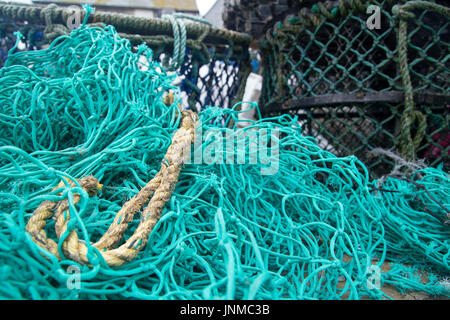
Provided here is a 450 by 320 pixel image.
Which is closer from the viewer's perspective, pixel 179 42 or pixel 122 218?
pixel 122 218

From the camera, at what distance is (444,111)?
48.4 inches

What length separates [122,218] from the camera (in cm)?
61

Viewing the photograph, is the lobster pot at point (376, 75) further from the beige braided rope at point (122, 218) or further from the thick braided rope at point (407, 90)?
the beige braided rope at point (122, 218)

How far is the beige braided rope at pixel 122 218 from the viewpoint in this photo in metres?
0.50

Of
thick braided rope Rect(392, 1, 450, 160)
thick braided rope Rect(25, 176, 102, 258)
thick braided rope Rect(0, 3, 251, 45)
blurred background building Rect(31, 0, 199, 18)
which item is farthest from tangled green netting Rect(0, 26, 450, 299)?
blurred background building Rect(31, 0, 199, 18)

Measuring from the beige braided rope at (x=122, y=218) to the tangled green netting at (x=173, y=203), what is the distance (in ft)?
0.07

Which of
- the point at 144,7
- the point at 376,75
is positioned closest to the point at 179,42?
the point at 376,75

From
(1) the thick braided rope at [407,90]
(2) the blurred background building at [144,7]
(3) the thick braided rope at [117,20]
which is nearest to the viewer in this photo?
(1) the thick braided rope at [407,90]

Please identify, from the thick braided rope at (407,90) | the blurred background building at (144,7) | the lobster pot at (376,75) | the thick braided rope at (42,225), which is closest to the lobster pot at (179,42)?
the lobster pot at (376,75)

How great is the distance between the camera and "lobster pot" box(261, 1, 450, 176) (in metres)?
1.17

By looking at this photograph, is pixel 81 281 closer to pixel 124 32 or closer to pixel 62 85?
pixel 62 85

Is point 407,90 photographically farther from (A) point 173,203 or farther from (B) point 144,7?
(B) point 144,7

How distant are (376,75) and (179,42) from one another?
0.77 m
